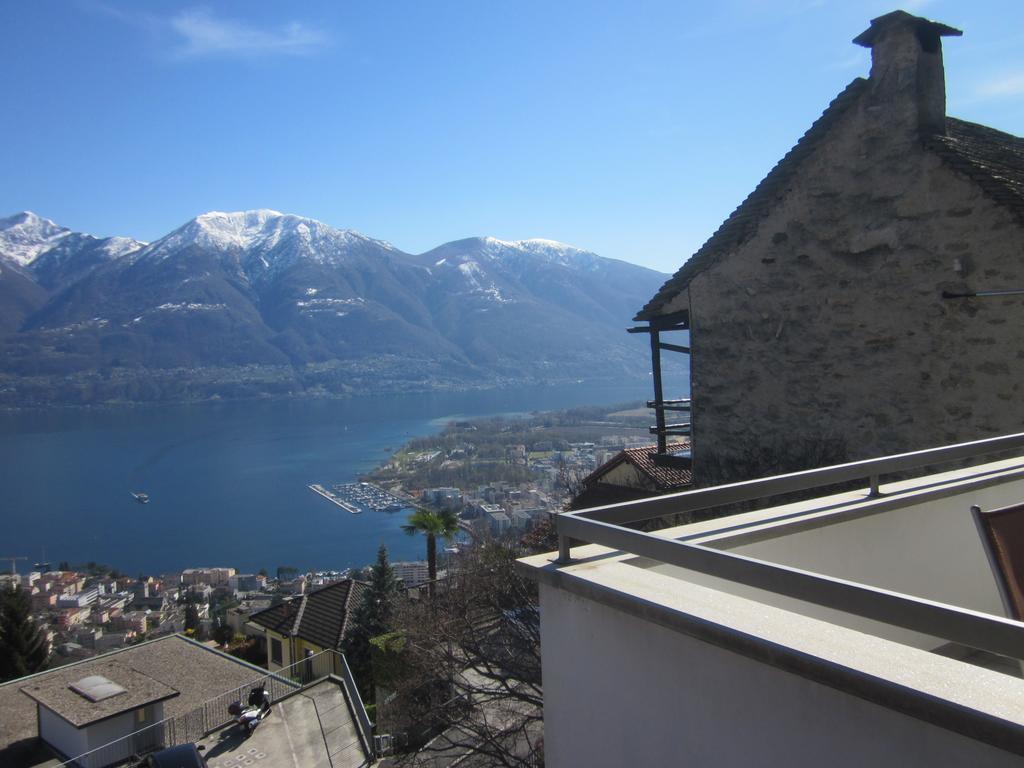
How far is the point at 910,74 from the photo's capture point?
24.0ft

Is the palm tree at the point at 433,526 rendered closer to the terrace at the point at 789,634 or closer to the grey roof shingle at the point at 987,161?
the grey roof shingle at the point at 987,161

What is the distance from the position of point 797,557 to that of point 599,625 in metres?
1.11

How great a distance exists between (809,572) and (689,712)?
0.59 meters

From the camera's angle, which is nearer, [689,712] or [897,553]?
[689,712]

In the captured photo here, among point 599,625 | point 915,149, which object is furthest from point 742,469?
point 599,625

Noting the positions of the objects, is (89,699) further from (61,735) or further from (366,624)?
(366,624)

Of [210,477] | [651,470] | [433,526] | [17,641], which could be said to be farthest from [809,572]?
[210,477]

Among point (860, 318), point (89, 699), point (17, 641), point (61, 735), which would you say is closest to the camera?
point (860, 318)

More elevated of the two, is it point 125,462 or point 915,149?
point 915,149

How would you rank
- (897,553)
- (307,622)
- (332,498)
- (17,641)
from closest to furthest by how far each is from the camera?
(897,553) → (307,622) → (17,641) → (332,498)

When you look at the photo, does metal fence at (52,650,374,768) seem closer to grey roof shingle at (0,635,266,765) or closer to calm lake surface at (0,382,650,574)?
grey roof shingle at (0,635,266,765)

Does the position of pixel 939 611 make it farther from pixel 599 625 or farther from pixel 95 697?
pixel 95 697

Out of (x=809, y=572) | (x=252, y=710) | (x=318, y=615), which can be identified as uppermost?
(x=809, y=572)

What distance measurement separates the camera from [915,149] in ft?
23.6
